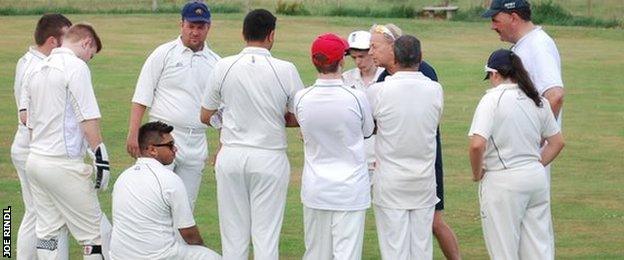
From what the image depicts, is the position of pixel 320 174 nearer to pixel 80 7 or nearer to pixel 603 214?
pixel 603 214

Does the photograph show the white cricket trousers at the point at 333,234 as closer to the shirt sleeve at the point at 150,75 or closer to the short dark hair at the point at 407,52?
the short dark hair at the point at 407,52

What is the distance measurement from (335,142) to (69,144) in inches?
81.4

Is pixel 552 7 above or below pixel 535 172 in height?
below

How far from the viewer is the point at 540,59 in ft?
32.9

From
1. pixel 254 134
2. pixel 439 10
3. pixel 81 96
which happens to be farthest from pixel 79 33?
pixel 439 10

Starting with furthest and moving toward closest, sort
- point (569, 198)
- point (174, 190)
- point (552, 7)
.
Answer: point (552, 7) → point (569, 198) → point (174, 190)

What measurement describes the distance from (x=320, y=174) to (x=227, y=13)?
34.8 meters

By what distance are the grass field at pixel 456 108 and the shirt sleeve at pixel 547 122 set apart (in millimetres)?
2653

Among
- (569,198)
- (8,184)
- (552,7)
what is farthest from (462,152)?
(552,7)

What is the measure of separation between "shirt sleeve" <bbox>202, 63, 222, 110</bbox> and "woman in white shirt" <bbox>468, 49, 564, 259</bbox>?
72.2 inches

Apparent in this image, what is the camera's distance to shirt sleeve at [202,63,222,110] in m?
9.78

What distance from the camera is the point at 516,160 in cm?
948

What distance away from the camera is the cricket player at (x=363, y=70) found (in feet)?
34.2

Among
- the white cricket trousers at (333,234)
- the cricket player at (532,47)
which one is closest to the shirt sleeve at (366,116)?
the white cricket trousers at (333,234)
